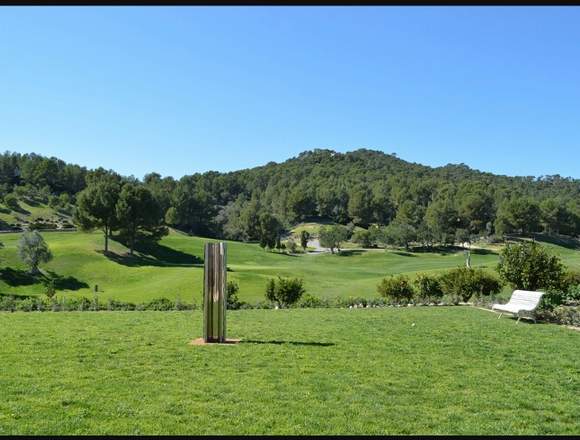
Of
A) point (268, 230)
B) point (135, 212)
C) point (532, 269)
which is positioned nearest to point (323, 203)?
point (268, 230)

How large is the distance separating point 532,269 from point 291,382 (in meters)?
15.9

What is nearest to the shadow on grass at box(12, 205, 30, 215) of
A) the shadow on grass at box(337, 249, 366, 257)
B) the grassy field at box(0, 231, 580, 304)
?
the grassy field at box(0, 231, 580, 304)

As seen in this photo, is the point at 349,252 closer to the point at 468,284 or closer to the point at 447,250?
the point at 447,250

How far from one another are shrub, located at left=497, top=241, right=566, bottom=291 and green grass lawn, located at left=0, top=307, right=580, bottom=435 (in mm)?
7736

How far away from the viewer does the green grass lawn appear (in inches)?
225

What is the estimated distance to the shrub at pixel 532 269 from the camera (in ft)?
66.7

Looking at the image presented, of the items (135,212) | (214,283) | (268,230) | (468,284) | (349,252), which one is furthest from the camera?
(268,230)

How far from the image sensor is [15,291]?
41.3 metres

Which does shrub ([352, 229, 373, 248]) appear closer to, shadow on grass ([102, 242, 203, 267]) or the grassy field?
the grassy field

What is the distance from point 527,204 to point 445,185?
104 ft

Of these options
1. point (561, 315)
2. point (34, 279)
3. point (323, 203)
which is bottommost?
point (34, 279)

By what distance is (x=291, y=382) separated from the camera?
750 centimetres

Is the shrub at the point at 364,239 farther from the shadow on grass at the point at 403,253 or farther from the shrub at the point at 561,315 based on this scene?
the shrub at the point at 561,315

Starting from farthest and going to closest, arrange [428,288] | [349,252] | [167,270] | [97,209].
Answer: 1. [349,252]
2. [97,209]
3. [167,270]
4. [428,288]
